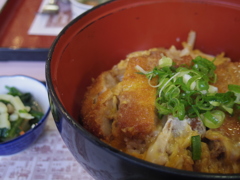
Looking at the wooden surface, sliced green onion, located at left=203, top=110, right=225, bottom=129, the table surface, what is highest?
sliced green onion, located at left=203, top=110, right=225, bottom=129

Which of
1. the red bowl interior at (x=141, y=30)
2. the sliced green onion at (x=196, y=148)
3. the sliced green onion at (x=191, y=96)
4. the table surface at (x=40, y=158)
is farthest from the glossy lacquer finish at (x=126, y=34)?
the sliced green onion at (x=196, y=148)

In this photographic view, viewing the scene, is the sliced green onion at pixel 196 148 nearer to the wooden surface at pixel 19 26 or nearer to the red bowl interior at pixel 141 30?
the red bowl interior at pixel 141 30

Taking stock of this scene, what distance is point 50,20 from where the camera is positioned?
95.2 inches

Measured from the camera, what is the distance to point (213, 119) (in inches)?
41.1

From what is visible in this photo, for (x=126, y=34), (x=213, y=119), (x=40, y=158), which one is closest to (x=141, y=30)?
(x=126, y=34)

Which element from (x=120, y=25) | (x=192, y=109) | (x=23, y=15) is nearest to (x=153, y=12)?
(x=120, y=25)

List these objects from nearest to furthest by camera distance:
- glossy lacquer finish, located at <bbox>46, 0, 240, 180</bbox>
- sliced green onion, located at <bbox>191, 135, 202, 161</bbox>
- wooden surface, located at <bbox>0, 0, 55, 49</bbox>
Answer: sliced green onion, located at <bbox>191, 135, 202, 161</bbox> → glossy lacquer finish, located at <bbox>46, 0, 240, 180</bbox> → wooden surface, located at <bbox>0, 0, 55, 49</bbox>

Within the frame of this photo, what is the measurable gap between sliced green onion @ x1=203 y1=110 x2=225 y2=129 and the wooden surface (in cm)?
143

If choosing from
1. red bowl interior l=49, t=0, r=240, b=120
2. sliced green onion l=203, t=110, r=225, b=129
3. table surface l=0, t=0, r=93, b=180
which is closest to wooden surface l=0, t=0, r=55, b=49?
table surface l=0, t=0, r=93, b=180

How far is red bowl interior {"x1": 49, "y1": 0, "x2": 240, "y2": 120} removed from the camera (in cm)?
136

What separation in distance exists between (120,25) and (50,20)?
1134mm

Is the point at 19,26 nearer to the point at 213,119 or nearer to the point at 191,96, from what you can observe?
the point at 191,96

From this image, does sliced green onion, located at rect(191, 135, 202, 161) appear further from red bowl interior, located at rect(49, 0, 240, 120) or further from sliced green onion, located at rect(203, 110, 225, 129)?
red bowl interior, located at rect(49, 0, 240, 120)

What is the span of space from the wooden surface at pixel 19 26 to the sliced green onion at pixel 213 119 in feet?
4.70
